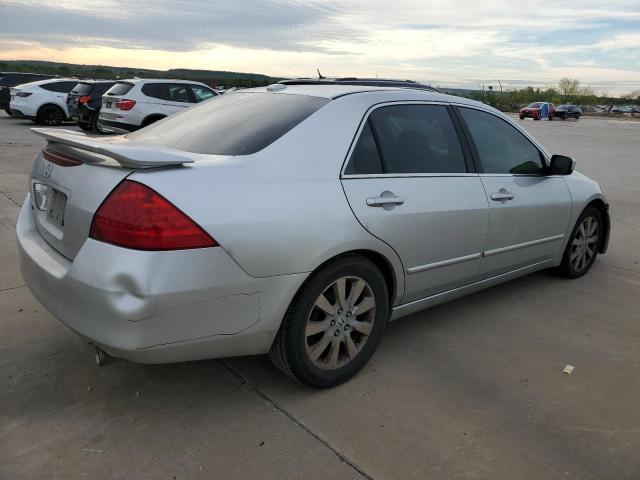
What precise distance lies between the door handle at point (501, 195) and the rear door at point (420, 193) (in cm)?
11

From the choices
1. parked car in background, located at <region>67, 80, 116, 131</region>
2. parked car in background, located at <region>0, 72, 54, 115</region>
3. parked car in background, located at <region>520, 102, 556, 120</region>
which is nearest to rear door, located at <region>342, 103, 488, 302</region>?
parked car in background, located at <region>67, 80, 116, 131</region>

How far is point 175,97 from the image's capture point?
544 inches

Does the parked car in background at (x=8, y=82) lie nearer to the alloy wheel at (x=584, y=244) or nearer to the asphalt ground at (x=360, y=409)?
the asphalt ground at (x=360, y=409)

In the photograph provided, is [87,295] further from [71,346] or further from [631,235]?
[631,235]

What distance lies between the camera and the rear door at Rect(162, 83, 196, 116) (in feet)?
44.7

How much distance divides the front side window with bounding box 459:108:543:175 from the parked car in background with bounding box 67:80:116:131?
13.4 metres

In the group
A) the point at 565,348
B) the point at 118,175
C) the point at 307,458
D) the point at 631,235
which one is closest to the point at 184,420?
the point at 307,458

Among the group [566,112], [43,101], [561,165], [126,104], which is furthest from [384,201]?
[566,112]

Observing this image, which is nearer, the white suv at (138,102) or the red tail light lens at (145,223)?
the red tail light lens at (145,223)

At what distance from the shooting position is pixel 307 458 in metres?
2.41

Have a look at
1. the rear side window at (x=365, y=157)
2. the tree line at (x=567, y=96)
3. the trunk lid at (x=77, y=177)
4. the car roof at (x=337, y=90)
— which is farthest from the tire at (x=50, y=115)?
the tree line at (x=567, y=96)

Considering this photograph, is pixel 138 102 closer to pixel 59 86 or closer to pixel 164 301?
pixel 59 86

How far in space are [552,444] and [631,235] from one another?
4829 mm

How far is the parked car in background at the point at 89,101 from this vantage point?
1519 cm
